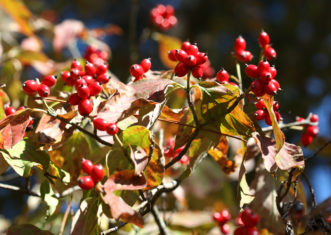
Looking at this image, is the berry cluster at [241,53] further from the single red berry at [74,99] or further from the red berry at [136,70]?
the single red berry at [74,99]

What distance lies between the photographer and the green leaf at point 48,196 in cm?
120

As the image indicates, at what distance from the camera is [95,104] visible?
114 centimetres

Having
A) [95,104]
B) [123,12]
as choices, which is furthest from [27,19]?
[123,12]

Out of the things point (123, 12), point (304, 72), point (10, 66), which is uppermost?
point (10, 66)

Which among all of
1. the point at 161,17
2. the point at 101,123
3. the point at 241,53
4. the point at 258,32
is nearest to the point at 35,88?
A: the point at 101,123

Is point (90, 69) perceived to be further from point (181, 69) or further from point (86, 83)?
point (181, 69)

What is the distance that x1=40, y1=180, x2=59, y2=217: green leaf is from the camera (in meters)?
1.20

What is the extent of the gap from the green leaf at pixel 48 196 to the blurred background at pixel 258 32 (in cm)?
283

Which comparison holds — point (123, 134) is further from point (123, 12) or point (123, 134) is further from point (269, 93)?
point (123, 12)

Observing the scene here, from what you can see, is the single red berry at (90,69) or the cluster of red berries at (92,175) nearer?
the cluster of red berries at (92,175)

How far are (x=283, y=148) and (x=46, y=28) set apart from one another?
233 cm

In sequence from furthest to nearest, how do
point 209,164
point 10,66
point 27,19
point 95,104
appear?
point 27,19
point 209,164
point 10,66
point 95,104

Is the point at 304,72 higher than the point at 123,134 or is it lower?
lower

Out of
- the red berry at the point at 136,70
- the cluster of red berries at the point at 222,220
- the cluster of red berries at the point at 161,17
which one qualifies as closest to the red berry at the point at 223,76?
the red berry at the point at 136,70
